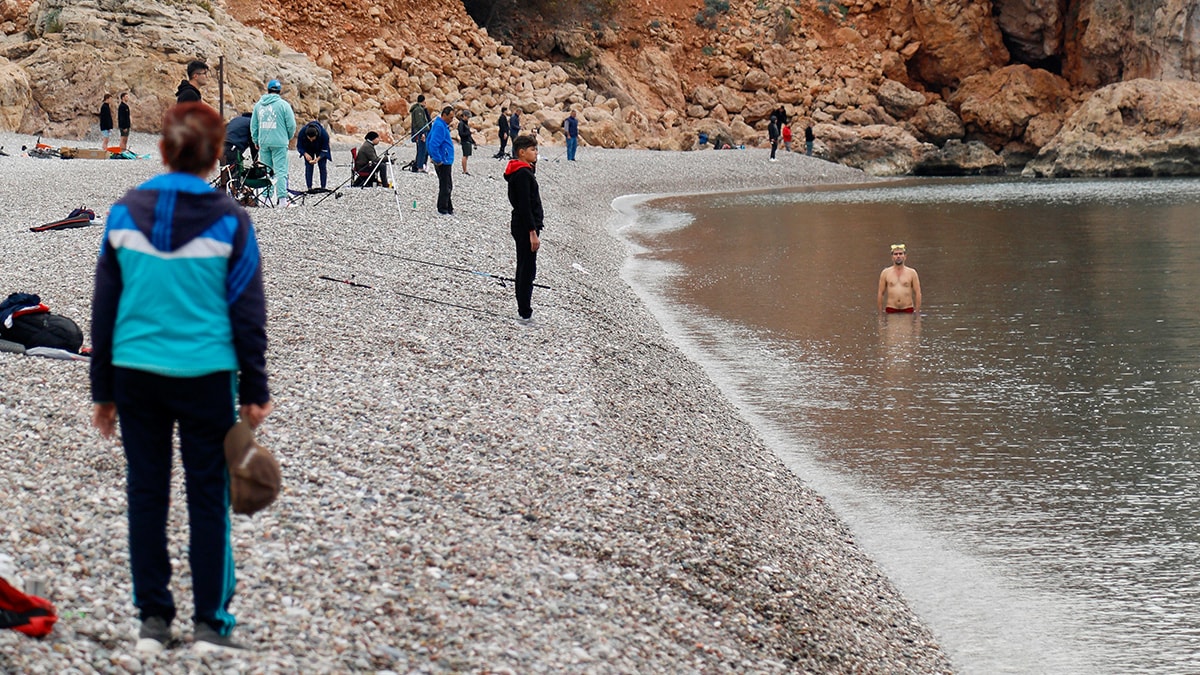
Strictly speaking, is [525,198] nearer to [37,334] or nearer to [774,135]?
[37,334]

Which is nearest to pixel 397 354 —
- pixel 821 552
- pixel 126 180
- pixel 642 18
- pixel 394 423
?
pixel 394 423

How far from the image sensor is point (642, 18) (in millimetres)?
58094

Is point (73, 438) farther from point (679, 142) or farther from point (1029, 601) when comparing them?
point (679, 142)

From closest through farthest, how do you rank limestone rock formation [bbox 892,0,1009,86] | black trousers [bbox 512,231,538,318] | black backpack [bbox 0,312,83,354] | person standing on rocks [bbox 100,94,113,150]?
black backpack [bbox 0,312,83,354] < black trousers [bbox 512,231,538,318] < person standing on rocks [bbox 100,94,113,150] < limestone rock formation [bbox 892,0,1009,86]

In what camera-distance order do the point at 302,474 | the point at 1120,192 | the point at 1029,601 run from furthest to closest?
the point at 1120,192 → the point at 1029,601 → the point at 302,474

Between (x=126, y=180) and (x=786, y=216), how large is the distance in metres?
15.4

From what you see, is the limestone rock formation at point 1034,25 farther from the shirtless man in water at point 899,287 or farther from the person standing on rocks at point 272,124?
the person standing on rocks at point 272,124

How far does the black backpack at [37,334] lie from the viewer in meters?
8.71

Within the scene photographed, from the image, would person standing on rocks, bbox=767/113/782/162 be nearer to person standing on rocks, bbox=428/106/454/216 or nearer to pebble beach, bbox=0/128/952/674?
person standing on rocks, bbox=428/106/454/216

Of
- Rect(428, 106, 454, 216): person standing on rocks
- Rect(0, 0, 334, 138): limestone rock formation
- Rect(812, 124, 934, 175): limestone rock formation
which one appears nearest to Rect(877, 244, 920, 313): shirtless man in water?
Rect(428, 106, 454, 216): person standing on rocks

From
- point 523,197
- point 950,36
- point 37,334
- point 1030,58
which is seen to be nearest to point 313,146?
point 523,197

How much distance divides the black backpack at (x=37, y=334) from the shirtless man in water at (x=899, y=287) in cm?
974

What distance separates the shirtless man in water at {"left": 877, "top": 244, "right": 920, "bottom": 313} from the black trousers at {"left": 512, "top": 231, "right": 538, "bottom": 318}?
5.58m

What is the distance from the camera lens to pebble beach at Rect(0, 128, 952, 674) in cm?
453
